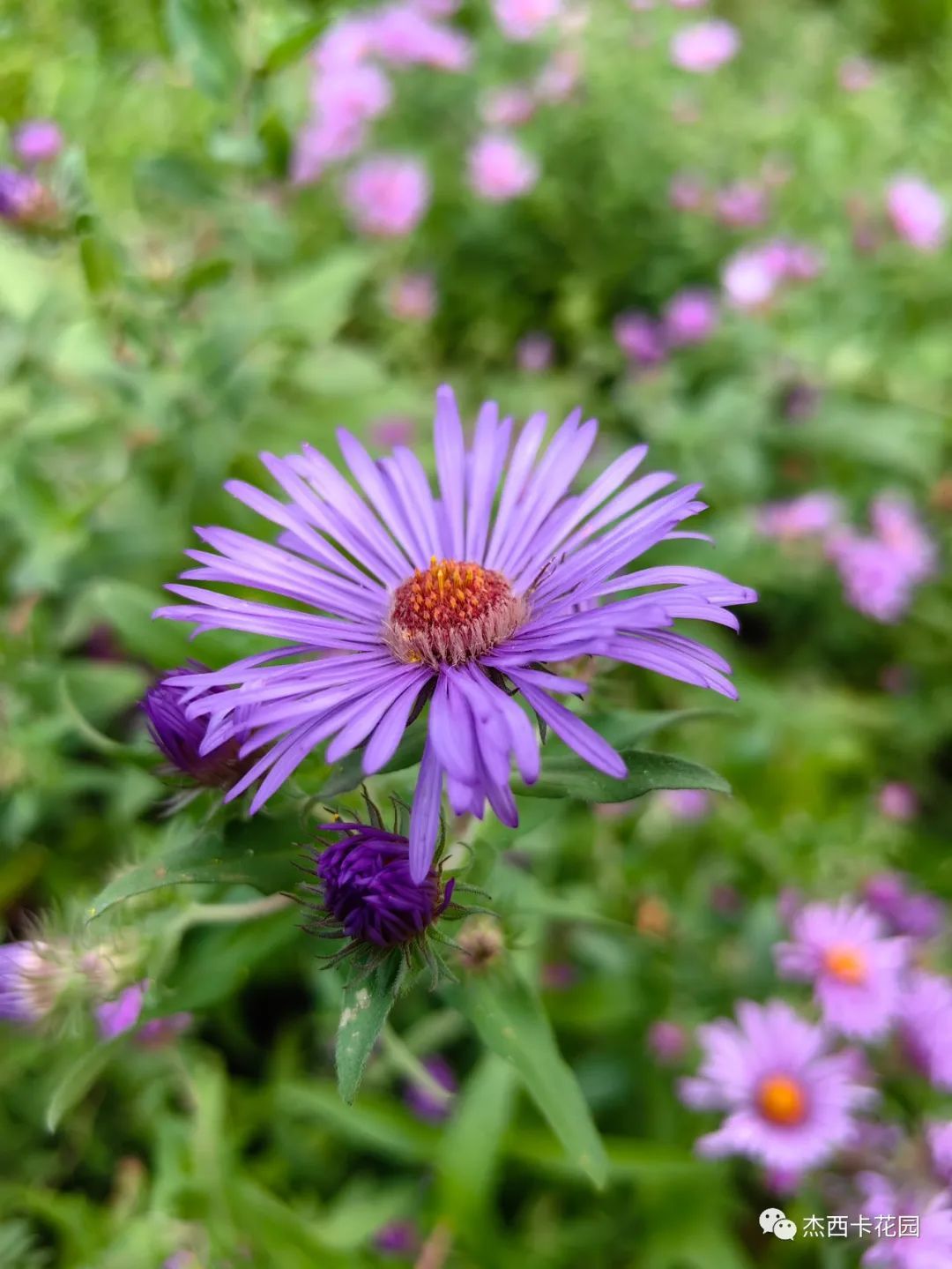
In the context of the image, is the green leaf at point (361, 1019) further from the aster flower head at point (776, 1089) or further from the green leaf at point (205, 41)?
the green leaf at point (205, 41)

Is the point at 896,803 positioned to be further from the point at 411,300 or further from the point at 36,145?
the point at 36,145

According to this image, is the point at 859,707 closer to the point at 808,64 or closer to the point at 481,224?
the point at 481,224

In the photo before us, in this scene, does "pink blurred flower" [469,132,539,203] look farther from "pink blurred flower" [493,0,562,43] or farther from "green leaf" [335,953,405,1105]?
"green leaf" [335,953,405,1105]

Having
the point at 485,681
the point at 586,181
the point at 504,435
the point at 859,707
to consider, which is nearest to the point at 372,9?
the point at 586,181

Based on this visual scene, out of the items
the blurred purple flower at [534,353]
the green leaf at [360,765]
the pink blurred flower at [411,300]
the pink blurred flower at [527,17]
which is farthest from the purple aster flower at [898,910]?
the pink blurred flower at [527,17]

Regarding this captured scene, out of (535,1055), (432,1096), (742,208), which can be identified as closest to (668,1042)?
(432,1096)
